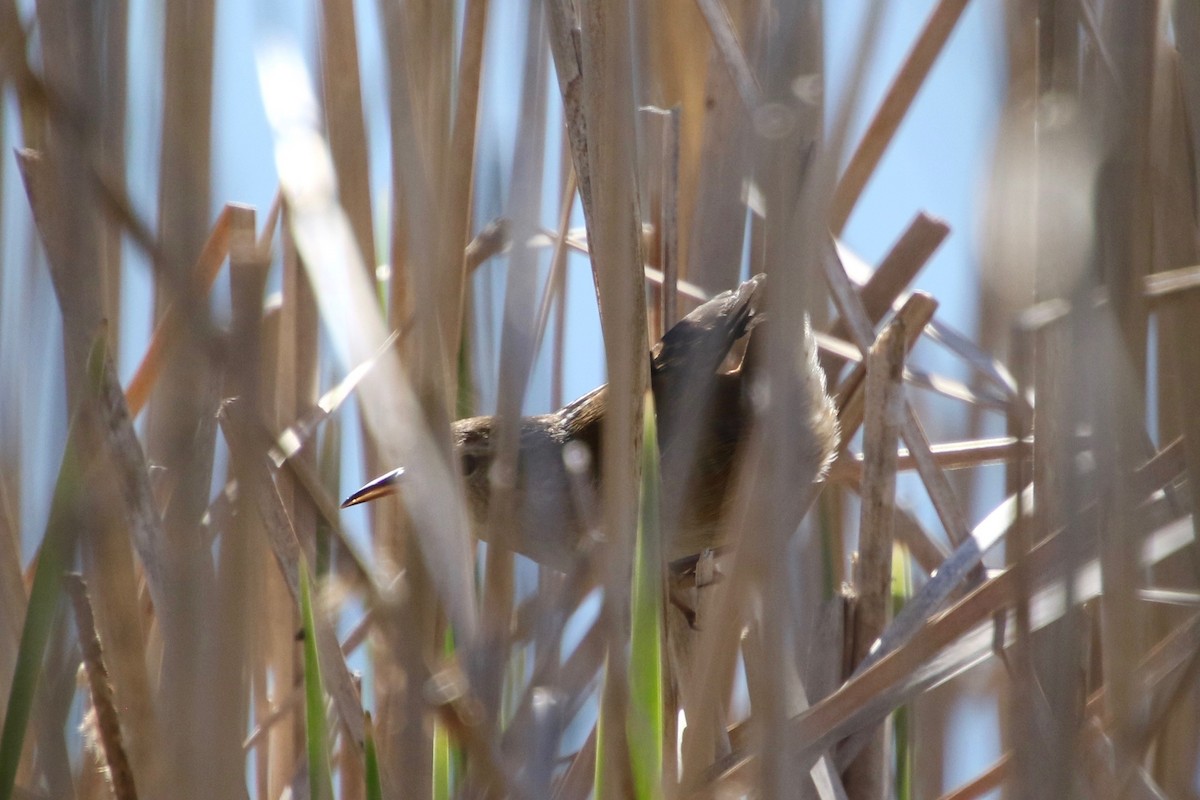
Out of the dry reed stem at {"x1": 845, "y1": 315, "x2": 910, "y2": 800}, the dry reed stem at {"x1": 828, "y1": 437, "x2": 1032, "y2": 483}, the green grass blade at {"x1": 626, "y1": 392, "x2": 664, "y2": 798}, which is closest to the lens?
the green grass blade at {"x1": 626, "y1": 392, "x2": 664, "y2": 798}

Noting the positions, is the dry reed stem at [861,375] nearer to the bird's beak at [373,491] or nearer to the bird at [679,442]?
the bird at [679,442]

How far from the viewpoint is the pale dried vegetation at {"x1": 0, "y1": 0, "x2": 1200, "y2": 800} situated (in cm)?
85

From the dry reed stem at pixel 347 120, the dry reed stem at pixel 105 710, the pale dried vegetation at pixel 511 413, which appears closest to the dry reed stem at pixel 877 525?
the pale dried vegetation at pixel 511 413

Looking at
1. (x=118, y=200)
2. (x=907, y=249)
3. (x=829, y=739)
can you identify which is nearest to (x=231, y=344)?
(x=118, y=200)

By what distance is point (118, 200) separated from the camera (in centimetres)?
89

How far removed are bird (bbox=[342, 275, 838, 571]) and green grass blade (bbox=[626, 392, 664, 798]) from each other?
59mm

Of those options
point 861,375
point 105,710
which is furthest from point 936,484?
point 105,710

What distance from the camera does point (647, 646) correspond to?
1021mm

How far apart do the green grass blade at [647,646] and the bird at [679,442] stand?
0.06m

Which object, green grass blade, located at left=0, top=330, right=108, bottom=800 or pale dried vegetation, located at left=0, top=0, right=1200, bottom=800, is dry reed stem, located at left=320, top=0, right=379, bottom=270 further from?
green grass blade, located at left=0, top=330, right=108, bottom=800

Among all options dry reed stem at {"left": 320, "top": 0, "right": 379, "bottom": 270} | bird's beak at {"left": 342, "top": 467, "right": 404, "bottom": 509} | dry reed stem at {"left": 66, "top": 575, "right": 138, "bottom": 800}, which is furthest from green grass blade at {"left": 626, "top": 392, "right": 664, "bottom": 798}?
bird's beak at {"left": 342, "top": 467, "right": 404, "bottom": 509}

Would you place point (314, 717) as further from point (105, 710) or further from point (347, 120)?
point (347, 120)

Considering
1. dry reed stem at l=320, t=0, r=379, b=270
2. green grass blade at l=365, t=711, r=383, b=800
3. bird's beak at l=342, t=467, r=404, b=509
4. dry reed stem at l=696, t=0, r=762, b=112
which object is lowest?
green grass blade at l=365, t=711, r=383, b=800

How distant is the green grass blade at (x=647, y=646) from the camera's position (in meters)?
0.99
